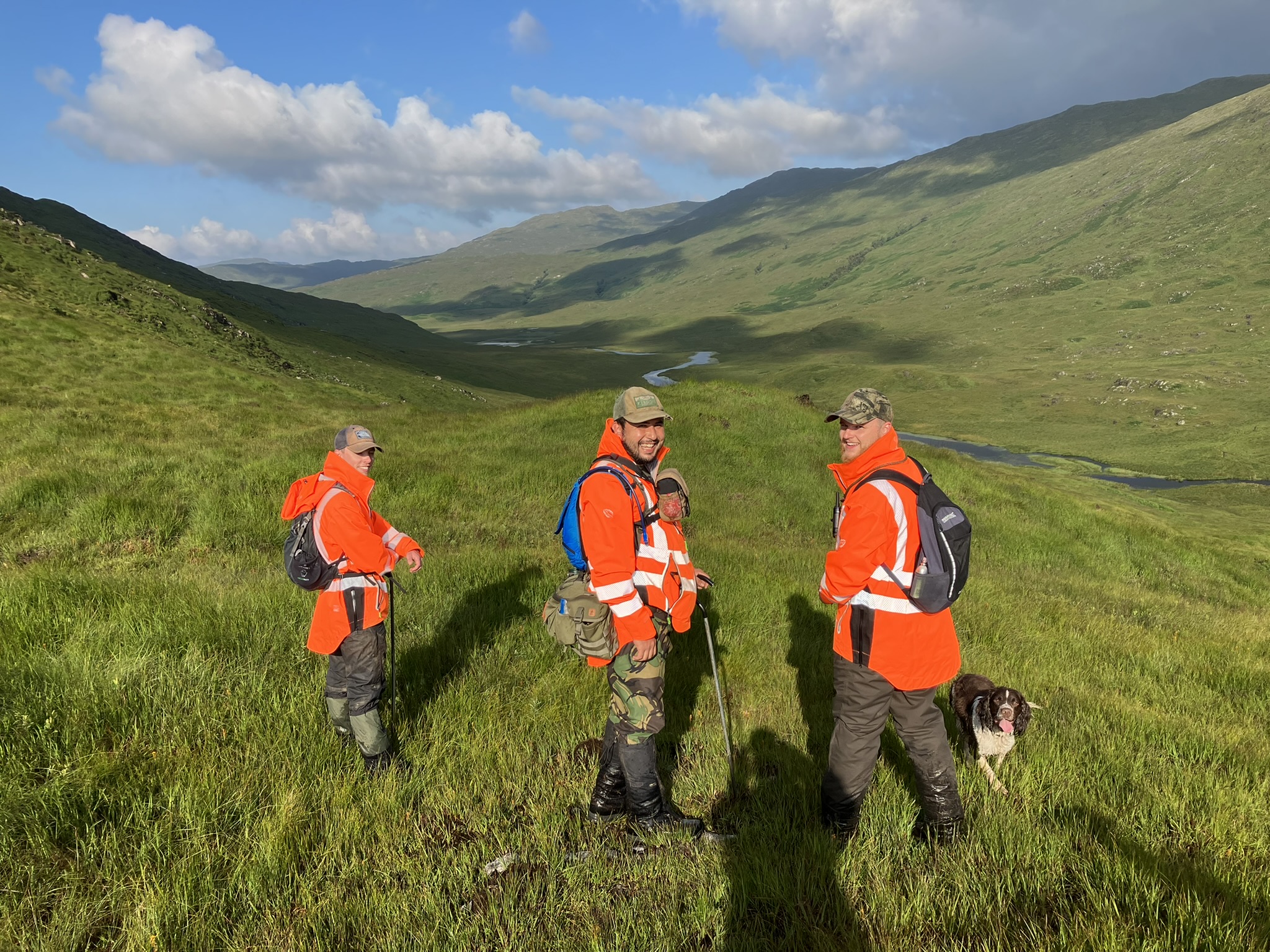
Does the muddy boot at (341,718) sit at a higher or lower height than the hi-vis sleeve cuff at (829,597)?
lower

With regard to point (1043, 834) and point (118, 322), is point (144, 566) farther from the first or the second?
point (118, 322)

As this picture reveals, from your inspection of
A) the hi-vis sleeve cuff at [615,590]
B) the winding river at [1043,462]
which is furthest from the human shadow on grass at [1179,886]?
the winding river at [1043,462]

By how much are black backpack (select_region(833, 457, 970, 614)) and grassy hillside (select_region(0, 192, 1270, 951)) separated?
1438 mm

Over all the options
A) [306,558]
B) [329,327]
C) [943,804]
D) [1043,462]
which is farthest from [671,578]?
[329,327]

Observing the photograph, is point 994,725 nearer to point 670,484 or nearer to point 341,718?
point 670,484

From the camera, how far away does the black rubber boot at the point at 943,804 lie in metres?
3.68

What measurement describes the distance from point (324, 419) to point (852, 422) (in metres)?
20.4

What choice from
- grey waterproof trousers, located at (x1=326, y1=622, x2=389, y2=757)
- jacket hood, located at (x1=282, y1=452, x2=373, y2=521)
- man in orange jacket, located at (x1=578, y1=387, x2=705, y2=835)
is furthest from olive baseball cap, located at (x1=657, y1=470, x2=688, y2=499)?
grey waterproof trousers, located at (x1=326, y1=622, x2=389, y2=757)

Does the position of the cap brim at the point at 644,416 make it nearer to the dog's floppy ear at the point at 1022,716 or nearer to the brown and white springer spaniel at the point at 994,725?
the brown and white springer spaniel at the point at 994,725

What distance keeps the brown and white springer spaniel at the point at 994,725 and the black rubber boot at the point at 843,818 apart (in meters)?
1.29

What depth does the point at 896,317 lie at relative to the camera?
18912 centimetres

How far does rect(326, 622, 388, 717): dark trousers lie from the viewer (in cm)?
413

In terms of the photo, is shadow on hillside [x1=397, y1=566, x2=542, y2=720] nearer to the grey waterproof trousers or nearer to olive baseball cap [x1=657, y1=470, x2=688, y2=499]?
the grey waterproof trousers

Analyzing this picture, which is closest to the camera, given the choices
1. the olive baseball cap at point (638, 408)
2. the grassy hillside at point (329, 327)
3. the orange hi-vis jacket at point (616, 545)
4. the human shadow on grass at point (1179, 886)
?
the human shadow on grass at point (1179, 886)
